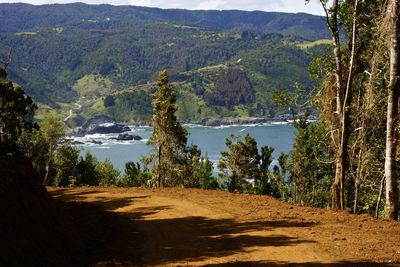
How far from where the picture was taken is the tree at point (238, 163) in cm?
6275

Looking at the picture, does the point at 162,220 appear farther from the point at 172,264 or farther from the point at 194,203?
the point at 172,264

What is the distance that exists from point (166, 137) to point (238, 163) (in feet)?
51.7

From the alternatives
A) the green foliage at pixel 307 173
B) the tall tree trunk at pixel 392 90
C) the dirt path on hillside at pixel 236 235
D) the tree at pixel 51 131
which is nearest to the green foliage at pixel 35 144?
the tree at pixel 51 131

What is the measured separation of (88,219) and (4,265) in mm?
7380

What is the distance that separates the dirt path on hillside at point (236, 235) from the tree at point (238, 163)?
136 feet

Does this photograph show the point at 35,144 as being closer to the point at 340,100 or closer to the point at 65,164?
the point at 65,164

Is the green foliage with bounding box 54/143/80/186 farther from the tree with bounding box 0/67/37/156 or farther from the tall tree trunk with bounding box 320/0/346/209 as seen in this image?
the tall tree trunk with bounding box 320/0/346/209

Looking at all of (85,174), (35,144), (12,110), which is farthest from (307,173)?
(12,110)

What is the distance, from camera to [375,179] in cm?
2705

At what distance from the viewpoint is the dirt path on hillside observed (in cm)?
1221

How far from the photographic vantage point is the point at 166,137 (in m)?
52.9

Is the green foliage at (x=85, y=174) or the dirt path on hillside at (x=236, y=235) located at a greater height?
the dirt path on hillside at (x=236, y=235)

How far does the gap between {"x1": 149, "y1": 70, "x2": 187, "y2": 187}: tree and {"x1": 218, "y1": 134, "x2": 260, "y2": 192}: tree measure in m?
7.86

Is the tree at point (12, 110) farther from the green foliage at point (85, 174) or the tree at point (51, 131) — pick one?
the green foliage at point (85, 174)
